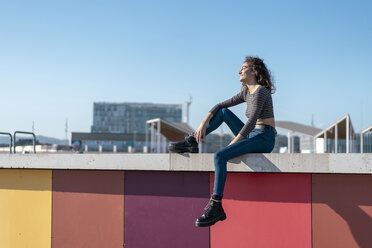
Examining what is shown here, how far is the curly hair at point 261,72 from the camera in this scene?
4.26 meters

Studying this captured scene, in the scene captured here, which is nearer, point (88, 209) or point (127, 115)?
point (88, 209)

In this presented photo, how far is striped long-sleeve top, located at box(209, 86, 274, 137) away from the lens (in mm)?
3934

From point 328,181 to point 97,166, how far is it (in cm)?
239

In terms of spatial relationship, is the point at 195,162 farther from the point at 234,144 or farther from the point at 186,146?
the point at 234,144

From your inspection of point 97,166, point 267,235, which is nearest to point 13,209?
point 97,166

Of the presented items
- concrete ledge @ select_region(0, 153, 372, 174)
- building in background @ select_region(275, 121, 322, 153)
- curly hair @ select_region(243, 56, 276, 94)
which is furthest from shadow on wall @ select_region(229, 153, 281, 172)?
building in background @ select_region(275, 121, 322, 153)

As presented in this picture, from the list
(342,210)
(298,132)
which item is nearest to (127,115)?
(298,132)

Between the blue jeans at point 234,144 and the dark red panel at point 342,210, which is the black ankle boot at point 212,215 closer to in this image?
the blue jeans at point 234,144

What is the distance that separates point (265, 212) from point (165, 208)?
1.05 metres

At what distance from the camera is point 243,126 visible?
4.12m

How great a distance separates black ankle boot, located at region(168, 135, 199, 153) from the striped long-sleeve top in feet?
1.16

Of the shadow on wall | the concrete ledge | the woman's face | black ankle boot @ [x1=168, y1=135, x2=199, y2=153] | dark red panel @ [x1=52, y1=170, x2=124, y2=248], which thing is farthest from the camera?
dark red panel @ [x1=52, y1=170, x2=124, y2=248]

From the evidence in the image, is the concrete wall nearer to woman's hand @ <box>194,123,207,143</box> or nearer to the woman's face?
woman's hand @ <box>194,123,207,143</box>

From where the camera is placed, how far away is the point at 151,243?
4449mm
